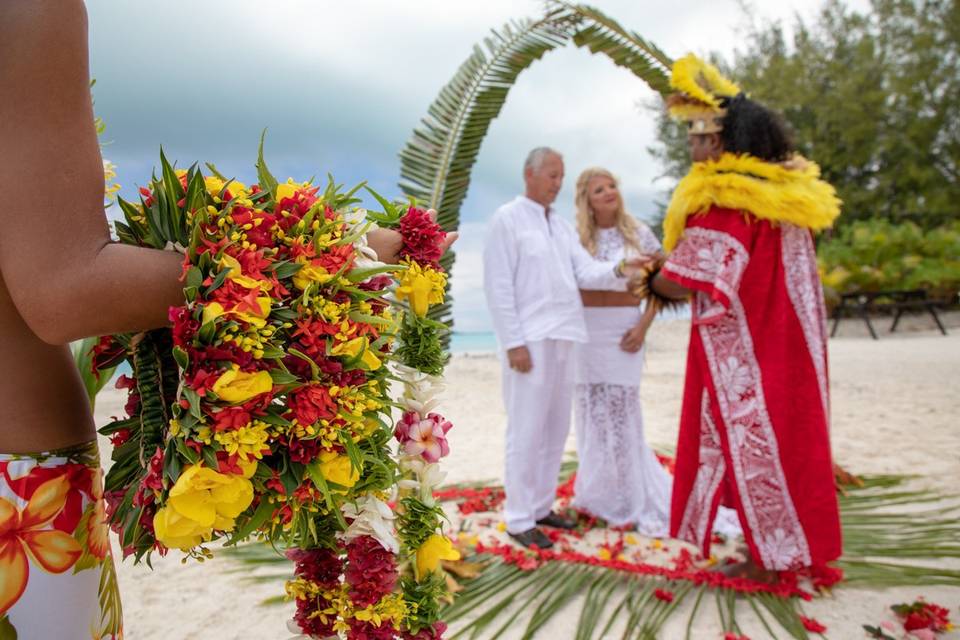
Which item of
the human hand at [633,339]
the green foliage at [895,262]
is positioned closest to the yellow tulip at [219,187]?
the human hand at [633,339]

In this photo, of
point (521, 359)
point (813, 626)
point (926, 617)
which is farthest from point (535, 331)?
point (926, 617)

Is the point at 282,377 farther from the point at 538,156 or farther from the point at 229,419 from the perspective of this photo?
the point at 538,156

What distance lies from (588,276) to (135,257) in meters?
3.59

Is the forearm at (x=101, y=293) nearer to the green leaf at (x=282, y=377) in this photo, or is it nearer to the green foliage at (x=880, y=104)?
the green leaf at (x=282, y=377)

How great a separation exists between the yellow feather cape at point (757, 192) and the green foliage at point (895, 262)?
14973mm

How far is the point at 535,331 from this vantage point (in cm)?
412

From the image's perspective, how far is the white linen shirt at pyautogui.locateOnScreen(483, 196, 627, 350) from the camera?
4137 mm

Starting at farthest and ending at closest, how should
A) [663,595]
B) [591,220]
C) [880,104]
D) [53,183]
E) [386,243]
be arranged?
[880,104]
[591,220]
[663,595]
[386,243]
[53,183]

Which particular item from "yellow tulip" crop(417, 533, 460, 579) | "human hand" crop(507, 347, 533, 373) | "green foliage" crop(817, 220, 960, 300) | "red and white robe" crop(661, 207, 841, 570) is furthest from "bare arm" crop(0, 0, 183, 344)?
"green foliage" crop(817, 220, 960, 300)

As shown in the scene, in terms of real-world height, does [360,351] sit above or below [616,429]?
above

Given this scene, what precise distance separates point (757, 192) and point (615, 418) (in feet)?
6.08

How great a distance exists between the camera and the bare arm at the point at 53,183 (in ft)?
2.96

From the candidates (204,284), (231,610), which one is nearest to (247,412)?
(204,284)

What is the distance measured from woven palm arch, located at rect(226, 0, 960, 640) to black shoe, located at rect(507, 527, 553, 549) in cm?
35
